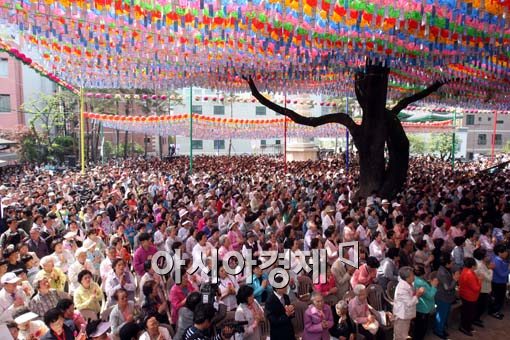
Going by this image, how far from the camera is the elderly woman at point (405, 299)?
16.7 ft

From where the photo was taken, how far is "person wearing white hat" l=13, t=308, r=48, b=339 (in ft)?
12.2

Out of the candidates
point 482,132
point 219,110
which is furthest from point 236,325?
point 482,132

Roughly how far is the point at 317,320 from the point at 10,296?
3.17 meters

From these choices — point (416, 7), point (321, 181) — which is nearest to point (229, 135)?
point (321, 181)

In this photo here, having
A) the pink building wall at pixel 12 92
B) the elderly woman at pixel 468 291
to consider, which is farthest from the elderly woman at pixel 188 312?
the pink building wall at pixel 12 92

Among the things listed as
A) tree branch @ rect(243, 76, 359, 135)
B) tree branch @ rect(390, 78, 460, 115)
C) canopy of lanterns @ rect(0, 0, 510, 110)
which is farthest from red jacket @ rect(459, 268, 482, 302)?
tree branch @ rect(390, 78, 460, 115)

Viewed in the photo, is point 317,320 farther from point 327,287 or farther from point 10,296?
point 10,296

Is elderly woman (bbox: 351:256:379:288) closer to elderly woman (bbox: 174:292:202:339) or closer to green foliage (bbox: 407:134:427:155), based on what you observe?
elderly woman (bbox: 174:292:202:339)

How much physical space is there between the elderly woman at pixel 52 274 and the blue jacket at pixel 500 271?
19.6 feet

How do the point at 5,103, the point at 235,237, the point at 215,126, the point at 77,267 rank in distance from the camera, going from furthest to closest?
the point at 5,103, the point at 215,126, the point at 235,237, the point at 77,267

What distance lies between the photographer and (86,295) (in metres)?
4.90

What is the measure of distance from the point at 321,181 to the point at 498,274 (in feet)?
28.6

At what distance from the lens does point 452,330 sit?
604 cm

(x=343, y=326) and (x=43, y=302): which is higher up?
(x=43, y=302)
